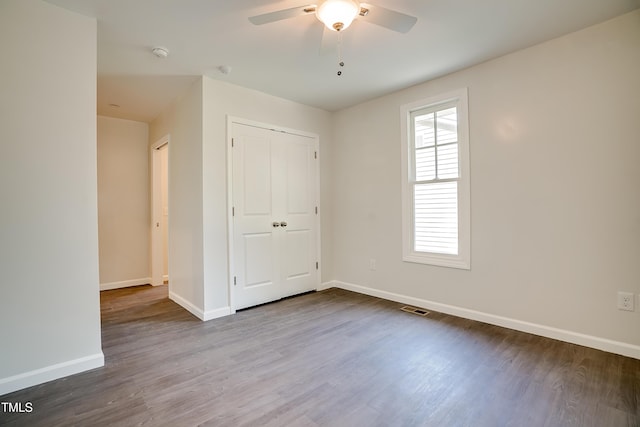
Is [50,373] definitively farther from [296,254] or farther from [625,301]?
[625,301]

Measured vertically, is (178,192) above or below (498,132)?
below

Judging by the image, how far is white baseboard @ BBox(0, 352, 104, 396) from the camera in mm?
1896

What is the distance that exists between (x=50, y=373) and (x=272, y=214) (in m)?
2.34

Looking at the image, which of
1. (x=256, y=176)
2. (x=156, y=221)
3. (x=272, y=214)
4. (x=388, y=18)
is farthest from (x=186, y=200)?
(x=388, y=18)

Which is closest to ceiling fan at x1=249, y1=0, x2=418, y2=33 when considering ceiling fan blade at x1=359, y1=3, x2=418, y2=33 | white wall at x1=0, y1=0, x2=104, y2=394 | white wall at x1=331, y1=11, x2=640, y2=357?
ceiling fan blade at x1=359, y1=3, x2=418, y2=33

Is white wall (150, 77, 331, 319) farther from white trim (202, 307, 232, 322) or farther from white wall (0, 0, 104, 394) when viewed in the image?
white wall (0, 0, 104, 394)

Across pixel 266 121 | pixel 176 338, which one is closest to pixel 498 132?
pixel 266 121

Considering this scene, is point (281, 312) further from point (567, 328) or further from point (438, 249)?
point (567, 328)

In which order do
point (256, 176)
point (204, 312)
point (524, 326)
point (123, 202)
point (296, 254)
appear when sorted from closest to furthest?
point (524, 326)
point (204, 312)
point (256, 176)
point (296, 254)
point (123, 202)

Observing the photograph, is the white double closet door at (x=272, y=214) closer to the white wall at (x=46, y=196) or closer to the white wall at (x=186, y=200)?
the white wall at (x=186, y=200)

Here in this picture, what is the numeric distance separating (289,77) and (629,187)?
3016 mm

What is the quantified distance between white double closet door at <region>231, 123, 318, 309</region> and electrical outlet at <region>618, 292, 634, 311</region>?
3012mm

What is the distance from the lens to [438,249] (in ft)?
10.9

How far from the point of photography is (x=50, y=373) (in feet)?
6.62
